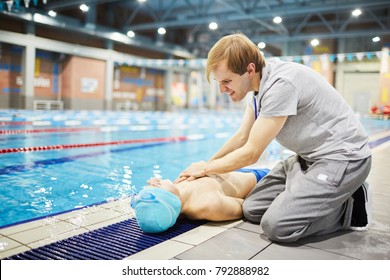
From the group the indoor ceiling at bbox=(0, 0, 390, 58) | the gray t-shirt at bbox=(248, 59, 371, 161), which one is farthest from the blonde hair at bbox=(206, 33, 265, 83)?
the indoor ceiling at bbox=(0, 0, 390, 58)

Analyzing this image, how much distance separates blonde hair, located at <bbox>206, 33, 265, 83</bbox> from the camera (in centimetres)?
197

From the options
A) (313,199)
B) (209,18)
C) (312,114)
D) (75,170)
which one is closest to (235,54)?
(312,114)

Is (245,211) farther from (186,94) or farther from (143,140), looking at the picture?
(186,94)

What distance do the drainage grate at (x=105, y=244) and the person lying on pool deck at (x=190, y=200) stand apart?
7cm

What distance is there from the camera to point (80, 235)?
2168mm

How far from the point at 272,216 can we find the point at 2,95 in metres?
18.7

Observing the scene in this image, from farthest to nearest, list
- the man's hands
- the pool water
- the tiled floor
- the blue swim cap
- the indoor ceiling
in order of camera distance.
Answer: the indoor ceiling, the pool water, the man's hands, the blue swim cap, the tiled floor

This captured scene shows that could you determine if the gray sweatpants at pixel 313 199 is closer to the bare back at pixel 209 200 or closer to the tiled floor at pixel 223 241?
the tiled floor at pixel 223 241

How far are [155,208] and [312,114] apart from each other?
3.52 ft

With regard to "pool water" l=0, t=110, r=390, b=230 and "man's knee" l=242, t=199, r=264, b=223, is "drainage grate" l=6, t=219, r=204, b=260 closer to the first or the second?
"man's knee" l=242, t=199, r=264, b=223

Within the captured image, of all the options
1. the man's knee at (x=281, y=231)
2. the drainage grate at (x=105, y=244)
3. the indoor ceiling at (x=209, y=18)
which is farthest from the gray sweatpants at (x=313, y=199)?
the indoor ceiling at (x=209, y=18)

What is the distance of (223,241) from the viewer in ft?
6.65

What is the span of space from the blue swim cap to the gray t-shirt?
0.76m
